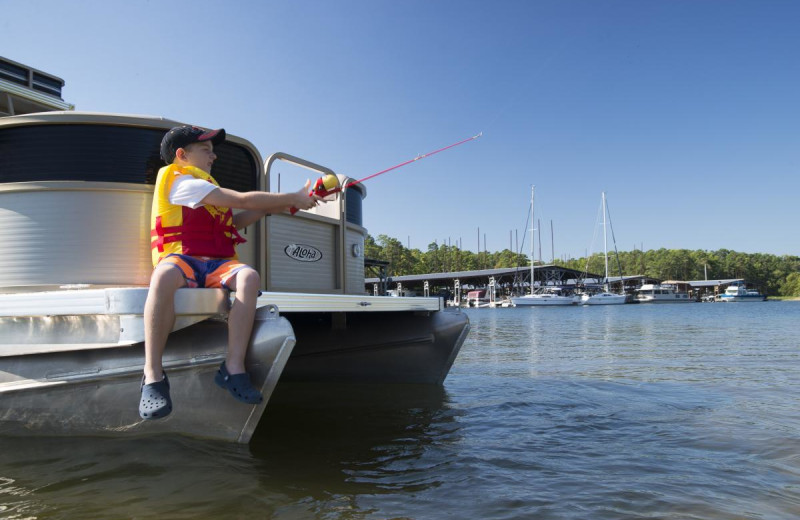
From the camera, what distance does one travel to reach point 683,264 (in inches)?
5527

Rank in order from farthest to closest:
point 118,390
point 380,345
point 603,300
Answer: point 603,300, point 380,345, point 118,390

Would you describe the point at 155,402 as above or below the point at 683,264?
below

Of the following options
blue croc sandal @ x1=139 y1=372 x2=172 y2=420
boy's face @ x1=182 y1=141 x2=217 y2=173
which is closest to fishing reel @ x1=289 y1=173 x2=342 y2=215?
boy's face @ x1=182 y1=141 x2=217 y2=173

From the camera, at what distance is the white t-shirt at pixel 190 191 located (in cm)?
306

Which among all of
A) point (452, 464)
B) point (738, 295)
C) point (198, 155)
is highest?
point (198, 155)

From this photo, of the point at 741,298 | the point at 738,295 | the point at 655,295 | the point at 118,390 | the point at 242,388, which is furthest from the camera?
the point at 741,298

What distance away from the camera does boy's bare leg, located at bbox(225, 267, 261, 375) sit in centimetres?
320

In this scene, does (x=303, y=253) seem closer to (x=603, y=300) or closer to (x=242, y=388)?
(x=242, y=388)

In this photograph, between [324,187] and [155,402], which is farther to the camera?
[324,187]

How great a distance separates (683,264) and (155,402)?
520 feet

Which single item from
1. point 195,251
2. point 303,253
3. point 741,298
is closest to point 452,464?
point 195,251

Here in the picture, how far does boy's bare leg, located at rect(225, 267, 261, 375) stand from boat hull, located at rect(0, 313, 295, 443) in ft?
0.58

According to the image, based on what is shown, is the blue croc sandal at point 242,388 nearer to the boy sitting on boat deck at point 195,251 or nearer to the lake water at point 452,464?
the boy sitting on boat deck at point 195,251

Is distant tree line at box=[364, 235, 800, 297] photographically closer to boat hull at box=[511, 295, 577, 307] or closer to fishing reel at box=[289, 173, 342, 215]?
boat hull at box=[511, 295, 577, 307]
